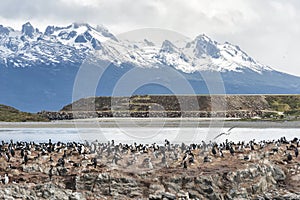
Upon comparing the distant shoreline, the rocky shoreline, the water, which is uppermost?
the distant shoreline

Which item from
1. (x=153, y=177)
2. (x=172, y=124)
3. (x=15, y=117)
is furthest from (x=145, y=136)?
(x=15, y=117)

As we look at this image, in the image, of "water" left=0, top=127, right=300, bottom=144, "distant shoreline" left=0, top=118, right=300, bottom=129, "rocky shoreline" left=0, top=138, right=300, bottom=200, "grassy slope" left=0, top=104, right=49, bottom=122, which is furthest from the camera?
"grassy slope" left=0, top=104, right=49, bottom=122

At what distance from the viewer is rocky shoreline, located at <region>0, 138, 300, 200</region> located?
119 ft

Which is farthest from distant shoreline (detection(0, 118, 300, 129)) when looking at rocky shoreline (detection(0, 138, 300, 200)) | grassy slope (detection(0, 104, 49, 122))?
rocky shoreline (detection(0, 138, 300, 200))

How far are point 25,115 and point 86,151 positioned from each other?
376ft

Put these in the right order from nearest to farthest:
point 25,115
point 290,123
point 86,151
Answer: point 86,151 → point 290,123 → point 25,115

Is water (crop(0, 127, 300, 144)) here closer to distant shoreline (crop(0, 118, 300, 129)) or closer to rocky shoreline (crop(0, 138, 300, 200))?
distant shoreline (crop(0, 118, 300, 129))

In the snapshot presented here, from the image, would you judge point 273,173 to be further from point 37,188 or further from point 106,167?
point 37,188

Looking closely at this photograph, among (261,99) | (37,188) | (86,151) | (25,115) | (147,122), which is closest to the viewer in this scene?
(37,188)

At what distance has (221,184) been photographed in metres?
37.0

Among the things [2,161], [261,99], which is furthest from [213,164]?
[261,99]

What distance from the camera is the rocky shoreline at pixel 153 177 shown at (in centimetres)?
3625

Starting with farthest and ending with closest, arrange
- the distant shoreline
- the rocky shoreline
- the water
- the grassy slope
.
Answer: the grassy slope → the distant shoreline → the water → the rocky shoreline

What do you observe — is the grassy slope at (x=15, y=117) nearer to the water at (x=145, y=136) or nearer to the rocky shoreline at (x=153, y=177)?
the water at (x=145, y=136)
